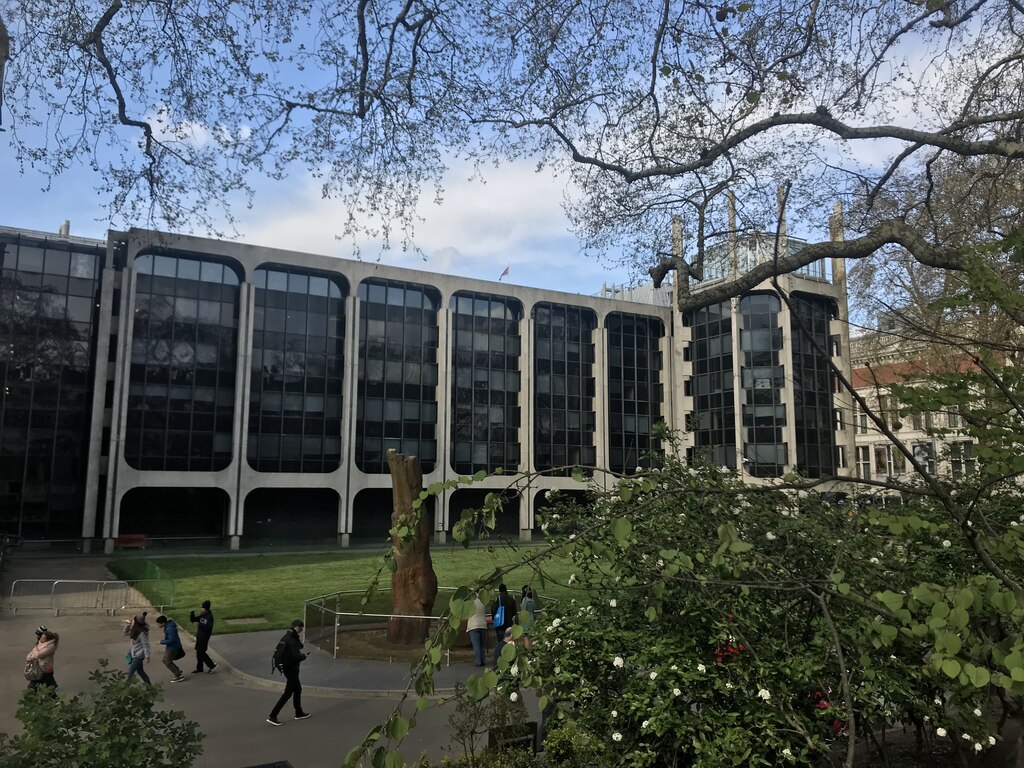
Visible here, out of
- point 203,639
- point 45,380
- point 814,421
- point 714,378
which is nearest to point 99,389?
point 45,380

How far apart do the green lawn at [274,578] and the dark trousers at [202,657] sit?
10.2ft

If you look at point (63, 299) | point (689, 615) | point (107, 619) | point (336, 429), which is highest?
point (63, 299)

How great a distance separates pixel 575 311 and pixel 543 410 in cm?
819

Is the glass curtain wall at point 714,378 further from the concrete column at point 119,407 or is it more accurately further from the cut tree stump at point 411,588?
the cut tree stump at point 411,588

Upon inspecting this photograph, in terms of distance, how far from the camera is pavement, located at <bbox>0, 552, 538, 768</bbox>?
9.80 meters

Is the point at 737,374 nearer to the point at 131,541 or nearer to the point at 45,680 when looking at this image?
the point at 131,541

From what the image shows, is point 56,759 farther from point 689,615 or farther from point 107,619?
point 107,619

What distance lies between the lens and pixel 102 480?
1540 inches

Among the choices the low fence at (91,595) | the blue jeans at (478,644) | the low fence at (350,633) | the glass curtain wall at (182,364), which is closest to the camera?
the blue jeans at (478,644)

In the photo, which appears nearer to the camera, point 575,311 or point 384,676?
point 384,676

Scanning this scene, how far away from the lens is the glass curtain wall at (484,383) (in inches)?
1898

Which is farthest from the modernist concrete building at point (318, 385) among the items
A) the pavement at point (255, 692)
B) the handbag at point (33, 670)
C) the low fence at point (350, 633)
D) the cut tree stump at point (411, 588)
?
the handbag at point (33, 670)

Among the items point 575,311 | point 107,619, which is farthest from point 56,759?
point 575,311

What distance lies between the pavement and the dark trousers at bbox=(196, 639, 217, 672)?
23cm
